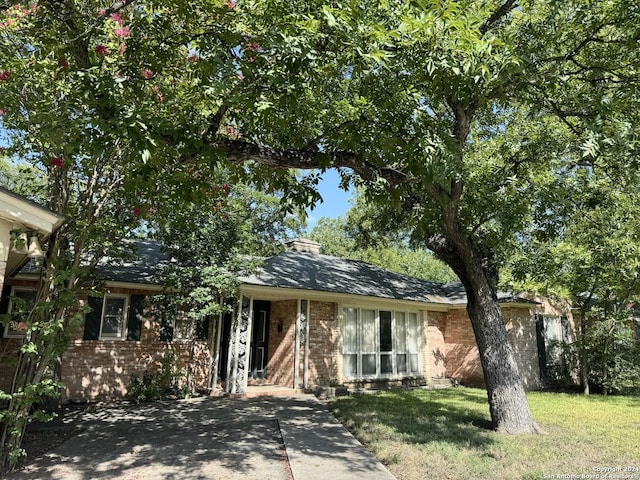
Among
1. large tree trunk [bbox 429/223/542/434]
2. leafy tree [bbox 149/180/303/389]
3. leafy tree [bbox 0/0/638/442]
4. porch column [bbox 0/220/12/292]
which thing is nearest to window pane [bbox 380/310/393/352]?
leafy tree [bbox 149/180/303/389]

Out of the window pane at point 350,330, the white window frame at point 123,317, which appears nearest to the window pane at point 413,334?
the window pane at point 350,330

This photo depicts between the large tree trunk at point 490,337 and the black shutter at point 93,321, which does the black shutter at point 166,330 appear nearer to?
the black shutter at point 93,321

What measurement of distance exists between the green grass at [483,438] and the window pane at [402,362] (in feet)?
10.6

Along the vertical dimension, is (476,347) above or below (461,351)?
above

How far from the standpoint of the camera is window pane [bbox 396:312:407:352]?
14953 millimetres

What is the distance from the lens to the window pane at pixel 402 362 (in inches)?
582

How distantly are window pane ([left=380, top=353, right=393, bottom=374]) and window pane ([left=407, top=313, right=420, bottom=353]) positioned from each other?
40.8 inches

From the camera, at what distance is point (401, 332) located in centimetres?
1514

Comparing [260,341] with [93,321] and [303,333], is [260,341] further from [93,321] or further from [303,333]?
[93,321]

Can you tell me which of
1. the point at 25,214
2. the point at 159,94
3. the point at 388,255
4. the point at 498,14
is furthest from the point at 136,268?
the point at 388,255

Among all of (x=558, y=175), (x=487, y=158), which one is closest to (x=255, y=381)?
(x=487, y=158)

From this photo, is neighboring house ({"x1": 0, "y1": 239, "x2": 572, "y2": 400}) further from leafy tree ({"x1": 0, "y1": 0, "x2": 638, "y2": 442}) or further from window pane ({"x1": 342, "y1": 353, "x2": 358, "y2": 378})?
leafy tree ({"x1": 0, "y1": 0, "x2": 638, "y2": 442})

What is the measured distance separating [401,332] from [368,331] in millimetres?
1556

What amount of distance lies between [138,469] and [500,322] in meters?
6.45
